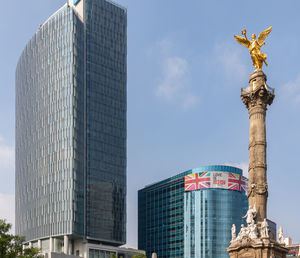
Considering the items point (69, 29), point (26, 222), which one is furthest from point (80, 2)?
point (26, 222)

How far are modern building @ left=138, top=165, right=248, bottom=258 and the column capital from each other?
105140mm

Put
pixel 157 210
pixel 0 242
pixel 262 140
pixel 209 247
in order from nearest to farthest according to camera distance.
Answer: pixel 262 140 < pixel 0 242 < pixel 209 247 < pixel 157 210

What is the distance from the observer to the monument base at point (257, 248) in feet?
143

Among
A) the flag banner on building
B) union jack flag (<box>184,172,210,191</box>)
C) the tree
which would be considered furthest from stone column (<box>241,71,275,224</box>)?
union jack flag (<box>184,172,210,191</box>)

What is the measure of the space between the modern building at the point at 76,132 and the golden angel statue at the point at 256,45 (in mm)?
84908

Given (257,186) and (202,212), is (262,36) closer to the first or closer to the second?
(257,186)

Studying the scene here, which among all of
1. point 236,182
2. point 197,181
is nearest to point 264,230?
point 236,182

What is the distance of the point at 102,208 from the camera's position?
133750 millimetres

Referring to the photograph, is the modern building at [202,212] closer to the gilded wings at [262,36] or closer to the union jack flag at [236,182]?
the union jack flag at [236,182]

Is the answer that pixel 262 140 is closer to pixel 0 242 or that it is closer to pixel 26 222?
pixel 0 242

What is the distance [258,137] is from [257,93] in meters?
3.85

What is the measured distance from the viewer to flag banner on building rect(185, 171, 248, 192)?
156 metres

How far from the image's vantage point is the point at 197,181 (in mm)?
159125

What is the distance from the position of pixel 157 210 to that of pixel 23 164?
45.1m
